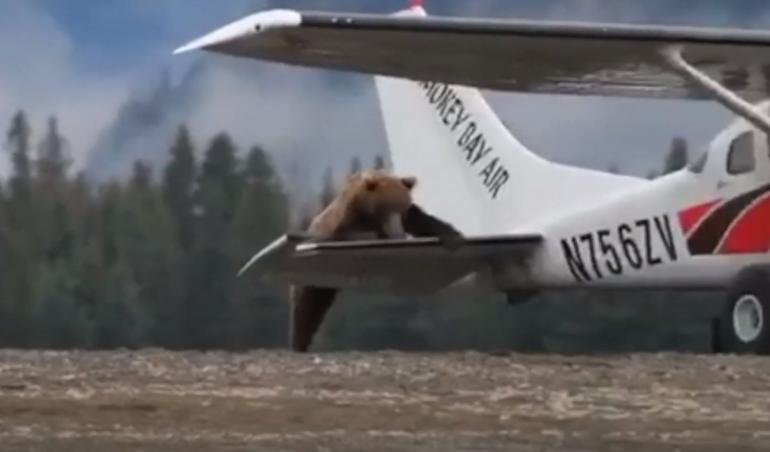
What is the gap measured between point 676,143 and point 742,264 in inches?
50.4

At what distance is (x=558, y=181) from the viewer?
10078mm

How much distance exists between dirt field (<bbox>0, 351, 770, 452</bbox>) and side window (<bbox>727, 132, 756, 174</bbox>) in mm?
2902

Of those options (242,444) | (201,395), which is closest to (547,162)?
(201,395)

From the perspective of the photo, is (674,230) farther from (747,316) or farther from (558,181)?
(558,181)

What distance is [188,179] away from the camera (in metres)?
8.34

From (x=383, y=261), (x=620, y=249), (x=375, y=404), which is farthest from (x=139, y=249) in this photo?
(x=375, y=404)

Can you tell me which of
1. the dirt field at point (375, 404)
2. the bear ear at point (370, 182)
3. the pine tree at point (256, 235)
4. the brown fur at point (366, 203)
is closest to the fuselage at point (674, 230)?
the pine tree at point (256, 235)

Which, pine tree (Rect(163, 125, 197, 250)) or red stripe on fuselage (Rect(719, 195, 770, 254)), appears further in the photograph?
pine tree (Rect(163, 125, 197, 250))

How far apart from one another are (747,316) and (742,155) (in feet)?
2.48

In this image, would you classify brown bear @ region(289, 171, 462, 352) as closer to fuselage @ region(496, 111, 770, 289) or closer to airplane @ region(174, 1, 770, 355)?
airplane @ region(174, 1, 770, 355)

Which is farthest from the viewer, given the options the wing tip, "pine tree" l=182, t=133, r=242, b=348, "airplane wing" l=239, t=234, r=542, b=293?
"pine tree" l=182, t=133, r=242, b=348

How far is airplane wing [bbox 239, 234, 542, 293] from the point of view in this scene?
779 centimetres

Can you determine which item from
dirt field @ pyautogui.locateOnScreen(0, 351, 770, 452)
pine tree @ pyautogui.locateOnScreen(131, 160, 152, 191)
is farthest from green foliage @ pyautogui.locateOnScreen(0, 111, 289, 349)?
dirt field @ pyautogui.locateOnScreen(0, 351, 770, 452)

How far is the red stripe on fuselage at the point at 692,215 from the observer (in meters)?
8.38
